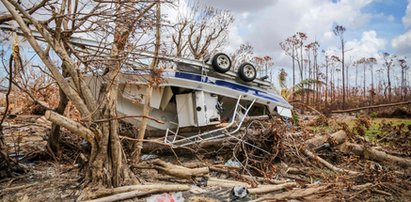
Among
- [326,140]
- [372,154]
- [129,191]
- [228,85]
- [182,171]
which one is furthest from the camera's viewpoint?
[228,85]

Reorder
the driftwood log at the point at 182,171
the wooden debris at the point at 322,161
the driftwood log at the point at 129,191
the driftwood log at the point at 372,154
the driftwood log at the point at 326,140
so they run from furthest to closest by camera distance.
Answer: the driftwood log at the point at 326,140 → the driftwood log at the point at 372,154 → the wooden debris at the point at 322,161 → the driftwood log at the point at 182,171 → the driftwood log at the point at 129,191

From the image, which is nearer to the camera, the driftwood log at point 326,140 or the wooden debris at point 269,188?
the wooden debris at point 269,188

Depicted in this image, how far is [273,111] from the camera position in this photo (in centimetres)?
1024

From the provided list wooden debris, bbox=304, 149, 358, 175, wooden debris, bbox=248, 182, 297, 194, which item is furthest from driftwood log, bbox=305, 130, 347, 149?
wooden debris, bbox=248, 182, 297, 194

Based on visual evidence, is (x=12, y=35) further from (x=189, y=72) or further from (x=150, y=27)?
(x=189, y=72)

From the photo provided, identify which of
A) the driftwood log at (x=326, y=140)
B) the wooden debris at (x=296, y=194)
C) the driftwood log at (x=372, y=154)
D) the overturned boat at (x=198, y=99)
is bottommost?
the wooden debris at (x=296, y=194)

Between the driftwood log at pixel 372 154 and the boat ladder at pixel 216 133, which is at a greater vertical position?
the boat ladder at pixel 216 133

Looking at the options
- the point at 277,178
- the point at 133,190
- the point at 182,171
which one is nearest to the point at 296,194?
the point at 277,178

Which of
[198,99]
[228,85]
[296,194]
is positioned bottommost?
[296,194]

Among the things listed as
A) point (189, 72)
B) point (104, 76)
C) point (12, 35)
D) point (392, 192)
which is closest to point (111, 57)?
point (104, 76)

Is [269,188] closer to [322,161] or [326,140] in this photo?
[322,161]

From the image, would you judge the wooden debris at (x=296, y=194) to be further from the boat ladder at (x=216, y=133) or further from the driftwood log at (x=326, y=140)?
the driftwood log at (x=326, y=140)

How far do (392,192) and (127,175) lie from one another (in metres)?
4.62

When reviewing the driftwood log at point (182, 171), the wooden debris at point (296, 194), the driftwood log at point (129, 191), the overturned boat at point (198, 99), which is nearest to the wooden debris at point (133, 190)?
the driftwood log at point (129, 191)
